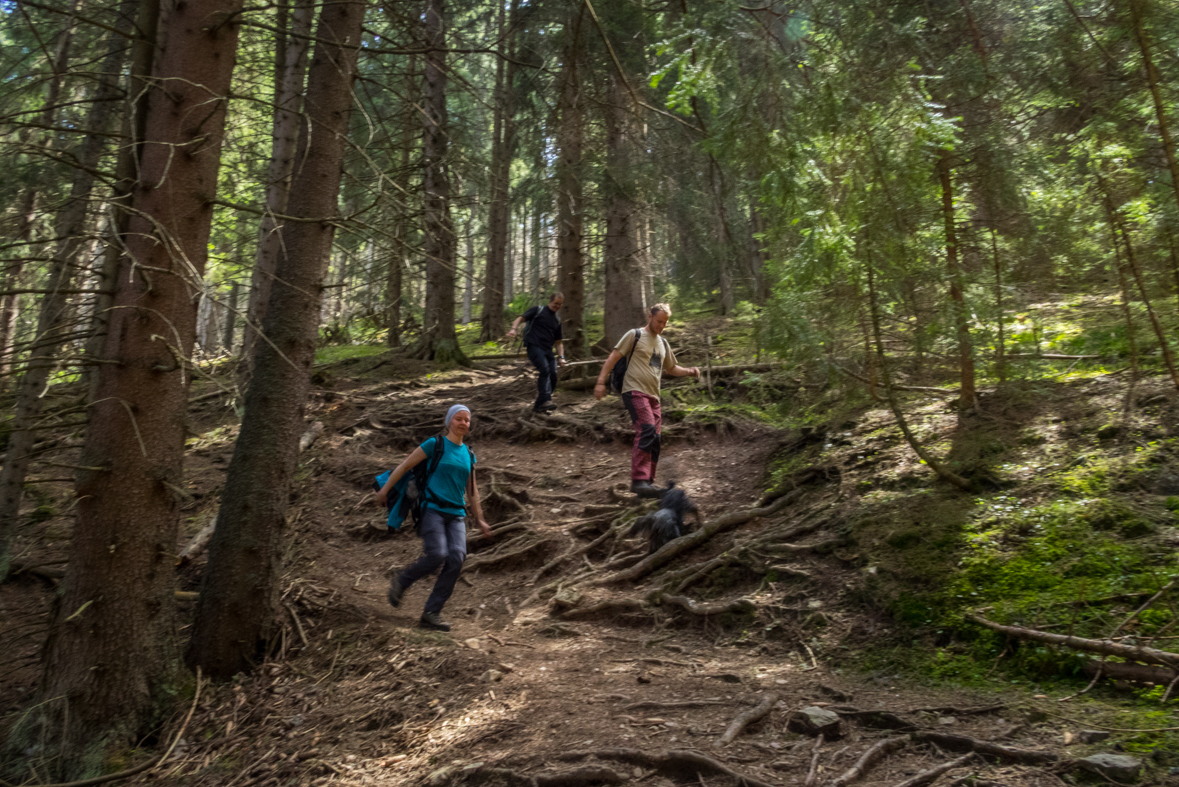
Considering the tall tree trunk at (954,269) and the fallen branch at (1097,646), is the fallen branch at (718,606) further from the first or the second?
the tall tree trunk at (954,269)

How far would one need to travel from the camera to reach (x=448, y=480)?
20.0 feet

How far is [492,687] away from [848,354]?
12.7ft

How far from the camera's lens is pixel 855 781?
10.5 ft

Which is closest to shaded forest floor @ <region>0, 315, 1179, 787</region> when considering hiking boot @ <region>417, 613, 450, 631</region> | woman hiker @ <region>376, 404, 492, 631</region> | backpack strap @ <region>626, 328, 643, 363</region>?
hiking boot @ <region>417, 613, 450, 631</region>

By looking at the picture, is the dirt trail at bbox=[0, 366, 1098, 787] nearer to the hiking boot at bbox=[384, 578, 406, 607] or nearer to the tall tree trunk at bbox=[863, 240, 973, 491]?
the hiking boot at bbox=[384, 578, 406, 607]

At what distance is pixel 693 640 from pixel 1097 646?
2552mm

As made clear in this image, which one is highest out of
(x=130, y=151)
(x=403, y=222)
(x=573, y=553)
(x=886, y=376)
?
(x=130, y=151)

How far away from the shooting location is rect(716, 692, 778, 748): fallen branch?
12.1 feet

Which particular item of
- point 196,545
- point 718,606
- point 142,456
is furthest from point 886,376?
point 196,545

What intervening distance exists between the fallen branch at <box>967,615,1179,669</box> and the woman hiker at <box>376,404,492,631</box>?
13.0 ft

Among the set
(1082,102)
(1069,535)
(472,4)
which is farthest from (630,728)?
(472,4)

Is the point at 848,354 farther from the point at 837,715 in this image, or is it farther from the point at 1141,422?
the point at 837,715

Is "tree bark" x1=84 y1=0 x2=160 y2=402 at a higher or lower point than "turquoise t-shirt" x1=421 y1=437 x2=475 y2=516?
higher

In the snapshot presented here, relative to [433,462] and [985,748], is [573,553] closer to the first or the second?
[433,462]
